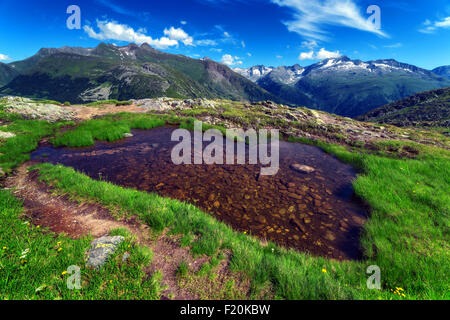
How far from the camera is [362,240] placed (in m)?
7.53

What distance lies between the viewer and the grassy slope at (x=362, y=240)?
4.67 m

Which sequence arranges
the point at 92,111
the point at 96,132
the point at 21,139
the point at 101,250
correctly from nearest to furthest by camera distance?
the point at 101,250
the point at 21,139
the point at 96,132
the point at 92,111

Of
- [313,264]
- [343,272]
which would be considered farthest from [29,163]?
[343,272]

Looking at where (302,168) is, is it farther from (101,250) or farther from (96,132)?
(96,132)

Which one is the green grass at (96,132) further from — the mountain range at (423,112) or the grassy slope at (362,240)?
the mountain range at (423,112)

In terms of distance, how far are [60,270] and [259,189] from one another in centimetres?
989

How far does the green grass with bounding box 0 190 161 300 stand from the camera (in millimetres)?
3969

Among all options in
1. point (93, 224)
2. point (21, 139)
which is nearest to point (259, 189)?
point (93, 224)

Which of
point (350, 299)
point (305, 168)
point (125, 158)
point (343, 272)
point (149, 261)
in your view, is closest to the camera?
point (350, 299)

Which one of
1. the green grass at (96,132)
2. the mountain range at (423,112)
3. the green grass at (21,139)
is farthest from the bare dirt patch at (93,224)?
the mountain range at (423,112)

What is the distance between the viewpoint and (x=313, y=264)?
20.1ft
